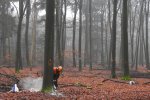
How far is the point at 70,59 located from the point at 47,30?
138ft

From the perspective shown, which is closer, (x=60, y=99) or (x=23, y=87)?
(x=60, y=99)

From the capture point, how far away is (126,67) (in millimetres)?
20578

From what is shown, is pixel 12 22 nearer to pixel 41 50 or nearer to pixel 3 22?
pixel 3 22

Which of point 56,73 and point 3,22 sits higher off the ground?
point 3,22

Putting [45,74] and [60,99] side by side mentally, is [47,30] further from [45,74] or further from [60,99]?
[60,99]

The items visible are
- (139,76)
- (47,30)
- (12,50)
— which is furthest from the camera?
(12,50)

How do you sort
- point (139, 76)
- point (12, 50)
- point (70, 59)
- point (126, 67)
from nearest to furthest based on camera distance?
1. point (126, 67)
2. point (139, 76)
3. point (12, 50)
4. point (70, 59)

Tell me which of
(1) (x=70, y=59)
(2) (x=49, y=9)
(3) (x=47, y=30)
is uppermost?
(2) (x=49, y=9)

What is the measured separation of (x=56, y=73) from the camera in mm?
14578

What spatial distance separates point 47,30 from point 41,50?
40.6 metres

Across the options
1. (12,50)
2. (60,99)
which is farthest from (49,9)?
(12,50)

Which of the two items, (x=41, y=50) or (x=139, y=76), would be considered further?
(x=41, y=50)

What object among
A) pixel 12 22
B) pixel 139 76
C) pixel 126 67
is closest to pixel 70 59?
pixel 12 22

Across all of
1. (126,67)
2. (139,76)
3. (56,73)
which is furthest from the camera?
(139,76)
